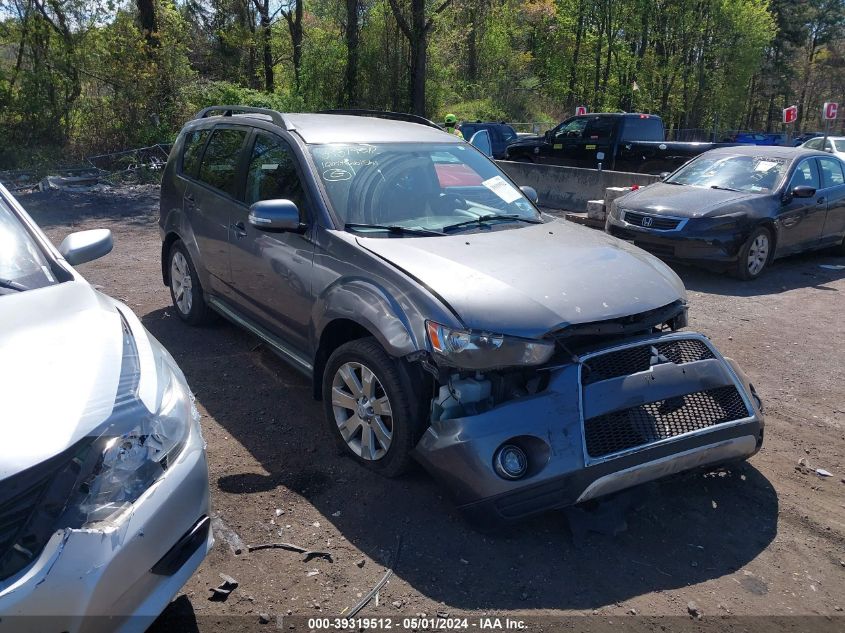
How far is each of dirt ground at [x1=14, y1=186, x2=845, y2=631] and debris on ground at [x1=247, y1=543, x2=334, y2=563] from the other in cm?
3

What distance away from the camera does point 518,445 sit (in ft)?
10.7

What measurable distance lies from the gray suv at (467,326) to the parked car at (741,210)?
4.38 m

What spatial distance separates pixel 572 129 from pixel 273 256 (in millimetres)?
14555

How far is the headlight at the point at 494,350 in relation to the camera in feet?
10.9

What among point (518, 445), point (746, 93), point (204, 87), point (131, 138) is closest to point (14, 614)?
point (518, 445)

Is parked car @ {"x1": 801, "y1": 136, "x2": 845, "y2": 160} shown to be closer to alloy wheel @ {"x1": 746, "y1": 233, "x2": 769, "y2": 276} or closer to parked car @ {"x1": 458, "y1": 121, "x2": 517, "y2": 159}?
parked car @ {"x1": 458, "y1": 121, "x2": 517, "y2": 159}

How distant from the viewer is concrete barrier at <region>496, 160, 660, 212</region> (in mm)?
13516

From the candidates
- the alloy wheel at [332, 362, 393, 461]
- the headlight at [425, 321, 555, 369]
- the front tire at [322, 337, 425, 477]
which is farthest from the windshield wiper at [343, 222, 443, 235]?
the headlight at [425, 321, 555, 369]

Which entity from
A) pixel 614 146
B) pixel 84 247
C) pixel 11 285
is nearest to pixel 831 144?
pixel 614 146

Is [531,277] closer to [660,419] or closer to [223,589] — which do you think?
[660,419]

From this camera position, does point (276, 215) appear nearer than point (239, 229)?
Yes

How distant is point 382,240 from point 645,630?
236cm

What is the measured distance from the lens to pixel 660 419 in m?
3.48

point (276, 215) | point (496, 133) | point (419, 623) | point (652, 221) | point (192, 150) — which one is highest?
point (496, 133)
